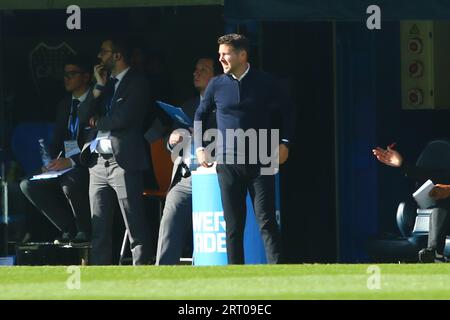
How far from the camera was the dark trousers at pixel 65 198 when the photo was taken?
54.8 ft

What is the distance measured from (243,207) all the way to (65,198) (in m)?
2.93

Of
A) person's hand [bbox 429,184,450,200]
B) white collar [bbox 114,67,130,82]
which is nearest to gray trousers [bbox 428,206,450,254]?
person's hand [bbox 429,184,450,200]

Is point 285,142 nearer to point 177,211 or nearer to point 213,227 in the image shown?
point 213,227

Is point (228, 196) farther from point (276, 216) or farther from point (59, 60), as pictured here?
point (59, 60)

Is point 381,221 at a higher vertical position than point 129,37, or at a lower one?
lower

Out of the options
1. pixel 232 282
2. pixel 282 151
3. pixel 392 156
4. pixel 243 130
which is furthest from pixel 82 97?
pixel 232 282

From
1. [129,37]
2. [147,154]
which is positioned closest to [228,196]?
[147,154]

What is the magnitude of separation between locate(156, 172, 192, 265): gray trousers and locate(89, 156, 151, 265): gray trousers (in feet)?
0.65

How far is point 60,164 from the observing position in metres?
16.7

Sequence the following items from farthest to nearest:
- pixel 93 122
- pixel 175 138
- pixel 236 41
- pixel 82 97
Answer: pixel 82 97 → pixel 93 122 → pixel 175 138 → pixel 236 41

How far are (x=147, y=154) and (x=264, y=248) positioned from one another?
1.83m

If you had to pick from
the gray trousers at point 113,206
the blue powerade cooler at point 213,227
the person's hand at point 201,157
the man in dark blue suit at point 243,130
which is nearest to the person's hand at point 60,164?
the gray trousers at point 113,206

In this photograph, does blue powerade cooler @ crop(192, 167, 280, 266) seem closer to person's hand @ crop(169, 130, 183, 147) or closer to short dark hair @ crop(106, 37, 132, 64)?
person's hand @ crop(169, 130, 183, 147)

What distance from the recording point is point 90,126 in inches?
650
